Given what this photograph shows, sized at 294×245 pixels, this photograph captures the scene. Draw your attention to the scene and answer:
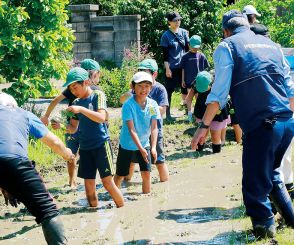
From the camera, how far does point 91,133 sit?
8.40 meters

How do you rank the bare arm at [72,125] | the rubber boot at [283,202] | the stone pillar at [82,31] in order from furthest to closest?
1. the stone pillar at [82,31]
2. the bare arm at [72,125]
3. the rubber boot at [283,202]

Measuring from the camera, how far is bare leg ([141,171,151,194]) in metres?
9.25

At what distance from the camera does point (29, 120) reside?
6270mm

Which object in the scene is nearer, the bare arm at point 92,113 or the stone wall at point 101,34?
the bare arm at point 92,113

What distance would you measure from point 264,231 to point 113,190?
8.35 ft

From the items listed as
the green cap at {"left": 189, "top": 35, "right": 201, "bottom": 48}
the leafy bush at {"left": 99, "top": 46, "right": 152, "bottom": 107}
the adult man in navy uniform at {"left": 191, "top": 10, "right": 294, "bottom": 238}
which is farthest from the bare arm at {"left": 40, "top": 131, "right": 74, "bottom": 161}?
the leafy bush at {"left": 99, "top": 46, "right": 152, "bottom": 107}

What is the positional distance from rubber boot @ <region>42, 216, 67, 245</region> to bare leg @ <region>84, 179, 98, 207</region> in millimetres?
2497

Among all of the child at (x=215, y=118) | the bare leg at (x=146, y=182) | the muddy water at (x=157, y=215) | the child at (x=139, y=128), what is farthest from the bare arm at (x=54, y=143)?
the child at (x=215, y=118)

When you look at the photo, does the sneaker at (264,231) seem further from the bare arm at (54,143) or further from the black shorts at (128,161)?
the black shorts at (128,161)

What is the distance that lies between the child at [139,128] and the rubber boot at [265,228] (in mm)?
2710

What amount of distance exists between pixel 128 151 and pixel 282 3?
456 inches

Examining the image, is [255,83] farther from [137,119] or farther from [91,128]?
[137,119]

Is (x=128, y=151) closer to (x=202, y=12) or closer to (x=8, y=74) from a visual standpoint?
(x=8, y=74)

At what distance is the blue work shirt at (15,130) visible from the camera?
5.89 metres
